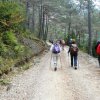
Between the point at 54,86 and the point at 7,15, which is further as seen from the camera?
the point at 7,15

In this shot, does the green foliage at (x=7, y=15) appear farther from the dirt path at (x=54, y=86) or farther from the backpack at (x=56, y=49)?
the dirt path at (x=54, y=86)

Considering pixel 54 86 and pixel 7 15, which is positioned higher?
pixel 7 15

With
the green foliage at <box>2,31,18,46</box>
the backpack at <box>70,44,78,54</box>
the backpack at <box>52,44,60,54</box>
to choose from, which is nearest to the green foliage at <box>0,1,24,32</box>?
the green foliage at <box>2,31,18,46</box>

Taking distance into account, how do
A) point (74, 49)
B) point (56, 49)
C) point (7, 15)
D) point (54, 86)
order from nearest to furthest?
point (54, 86)
point (56, 49)
point (74, 49)
point (7, 15)

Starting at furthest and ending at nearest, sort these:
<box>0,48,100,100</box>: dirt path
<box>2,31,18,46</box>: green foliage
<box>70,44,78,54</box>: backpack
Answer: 1. <box>2,31,18,46</box>: green foliage
2. <box>70,44,78,54</box>: backpack
3. <box>0,48,100,100</box>: dirt path

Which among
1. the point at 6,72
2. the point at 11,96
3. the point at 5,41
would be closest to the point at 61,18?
the point at 5,41

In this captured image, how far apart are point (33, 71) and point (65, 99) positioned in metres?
7.24

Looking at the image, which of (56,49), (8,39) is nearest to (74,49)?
(56,49)

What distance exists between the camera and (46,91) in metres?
12.4

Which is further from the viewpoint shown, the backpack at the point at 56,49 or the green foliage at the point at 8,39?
the green foliage at the point at 8,39

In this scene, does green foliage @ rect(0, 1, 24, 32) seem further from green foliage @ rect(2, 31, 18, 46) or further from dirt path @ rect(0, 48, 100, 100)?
dirt path @ rect(0, 48, 100, 100)

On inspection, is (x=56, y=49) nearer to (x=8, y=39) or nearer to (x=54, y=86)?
(x=8, y=39)

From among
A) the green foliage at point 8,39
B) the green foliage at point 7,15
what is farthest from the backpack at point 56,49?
the green foliage at point 7,15

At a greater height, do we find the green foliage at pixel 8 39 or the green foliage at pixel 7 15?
the green foliage at pixel 7 15
